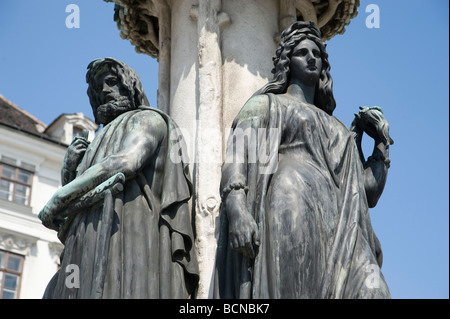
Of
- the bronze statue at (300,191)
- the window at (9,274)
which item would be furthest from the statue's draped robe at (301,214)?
the window at (9,274)

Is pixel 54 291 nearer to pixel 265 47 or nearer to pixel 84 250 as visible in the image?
pixel 84 250

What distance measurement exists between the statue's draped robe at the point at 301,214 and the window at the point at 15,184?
28769 mm

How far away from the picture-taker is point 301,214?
29.2 feet

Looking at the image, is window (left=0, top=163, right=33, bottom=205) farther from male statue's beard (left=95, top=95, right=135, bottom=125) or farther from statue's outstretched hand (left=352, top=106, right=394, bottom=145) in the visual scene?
statue's outstretched hand (left=352, top=106, right=394, bottom=145)

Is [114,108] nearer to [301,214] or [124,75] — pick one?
[124,75]

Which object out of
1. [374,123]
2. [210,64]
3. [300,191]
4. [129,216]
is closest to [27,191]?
[210,64]

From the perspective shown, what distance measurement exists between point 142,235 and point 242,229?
1000mm

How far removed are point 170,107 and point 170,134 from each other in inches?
45.7

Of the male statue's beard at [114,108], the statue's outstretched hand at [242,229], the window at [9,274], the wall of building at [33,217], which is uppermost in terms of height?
the wall of building at [33,217]

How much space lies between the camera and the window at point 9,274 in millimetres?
35312

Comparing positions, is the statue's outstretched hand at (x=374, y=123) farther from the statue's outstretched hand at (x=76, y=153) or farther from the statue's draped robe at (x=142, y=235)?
the statue's outstretched hand at (x=76, y=153)

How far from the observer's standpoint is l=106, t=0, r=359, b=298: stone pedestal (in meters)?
9.97
